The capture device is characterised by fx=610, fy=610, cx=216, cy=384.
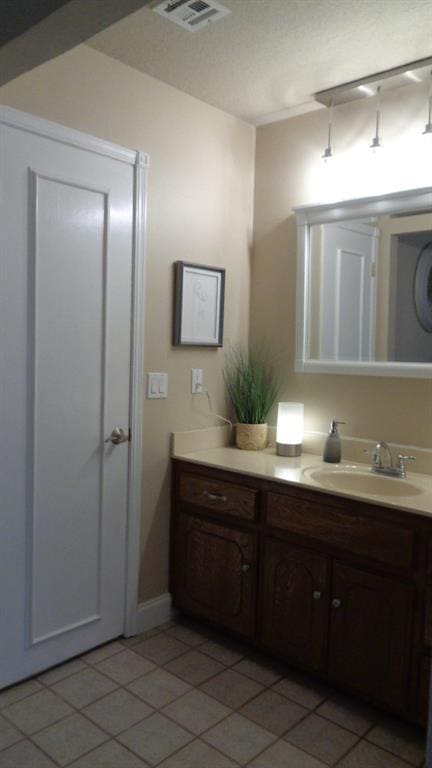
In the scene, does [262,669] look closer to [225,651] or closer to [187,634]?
[225,651]

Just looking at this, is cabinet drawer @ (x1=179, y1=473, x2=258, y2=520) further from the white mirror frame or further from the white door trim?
the white mirror frame

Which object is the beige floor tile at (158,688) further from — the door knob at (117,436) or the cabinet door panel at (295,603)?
the door knob at (117,436)

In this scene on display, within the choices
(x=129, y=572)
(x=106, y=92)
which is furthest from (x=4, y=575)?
(x=106, y=92)

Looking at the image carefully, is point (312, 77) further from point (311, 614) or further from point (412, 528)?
point (311, 614)

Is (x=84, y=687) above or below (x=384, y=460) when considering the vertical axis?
below

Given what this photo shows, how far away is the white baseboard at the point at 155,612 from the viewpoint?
8.86 ft

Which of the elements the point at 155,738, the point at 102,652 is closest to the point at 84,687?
the point at 102,652

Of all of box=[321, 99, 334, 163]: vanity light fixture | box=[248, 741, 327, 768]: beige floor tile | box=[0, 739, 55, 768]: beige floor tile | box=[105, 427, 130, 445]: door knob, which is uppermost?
box=[321, 99, 334, 163]: vanity light fixture

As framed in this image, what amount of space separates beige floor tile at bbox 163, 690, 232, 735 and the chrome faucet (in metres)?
1.06

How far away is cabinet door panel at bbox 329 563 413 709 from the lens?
2.01m

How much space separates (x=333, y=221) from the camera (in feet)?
8.94

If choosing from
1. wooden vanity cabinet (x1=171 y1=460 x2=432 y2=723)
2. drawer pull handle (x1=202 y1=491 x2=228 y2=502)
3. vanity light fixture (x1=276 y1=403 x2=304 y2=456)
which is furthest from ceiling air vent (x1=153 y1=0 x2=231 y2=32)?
drawer pull handle (x1=202 y1=491 x2=228 y2=502)

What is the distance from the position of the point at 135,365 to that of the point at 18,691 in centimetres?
130

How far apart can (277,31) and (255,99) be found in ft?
1.98
